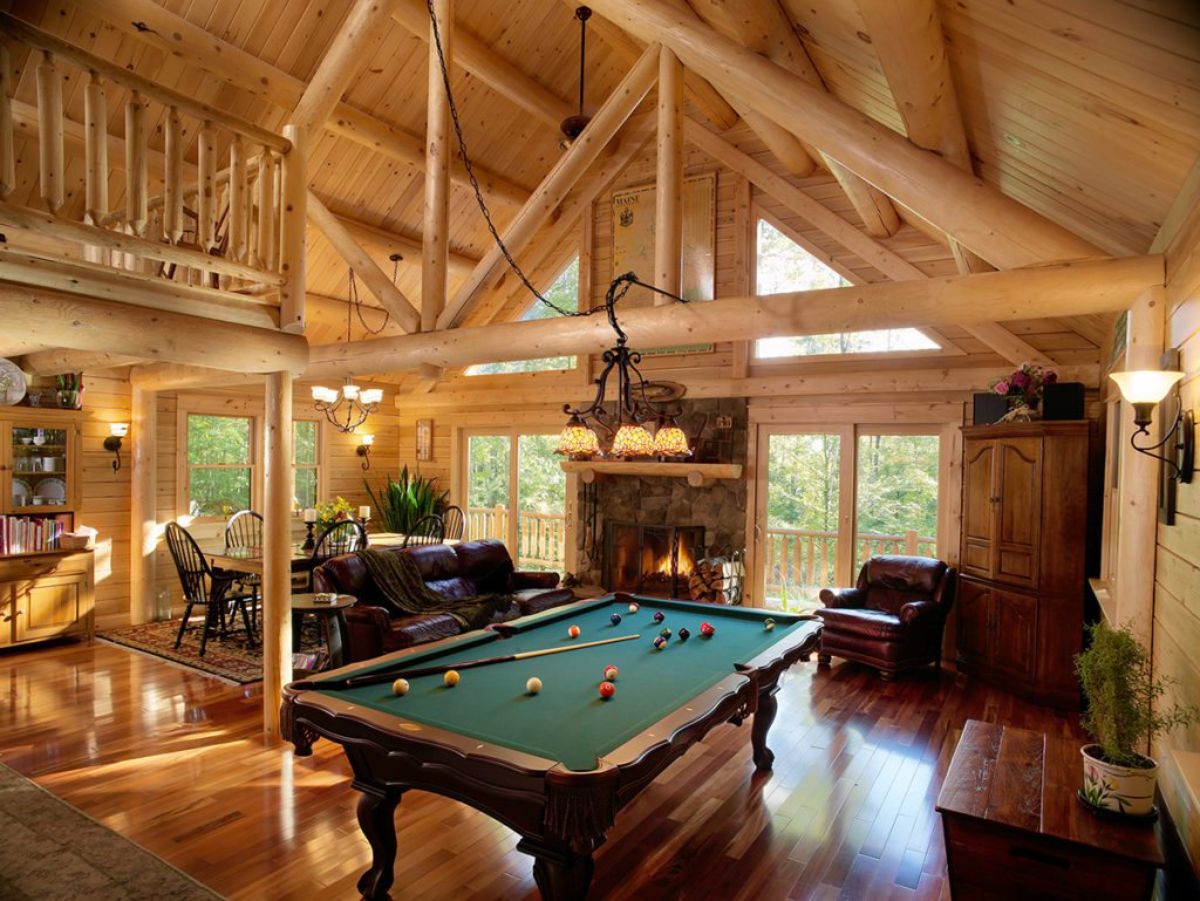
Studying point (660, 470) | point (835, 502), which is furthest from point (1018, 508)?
point (660, 470)

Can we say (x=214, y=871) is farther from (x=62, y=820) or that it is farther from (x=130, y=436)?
(x=130, y=436)

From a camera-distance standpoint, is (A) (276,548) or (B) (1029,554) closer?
(A) (276,548)

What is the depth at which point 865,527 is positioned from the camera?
7039 mm

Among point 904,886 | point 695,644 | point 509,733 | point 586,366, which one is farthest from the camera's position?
point 586,366

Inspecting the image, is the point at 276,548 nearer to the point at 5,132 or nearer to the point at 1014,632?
the point at 5,132

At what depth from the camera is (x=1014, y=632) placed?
217 inches

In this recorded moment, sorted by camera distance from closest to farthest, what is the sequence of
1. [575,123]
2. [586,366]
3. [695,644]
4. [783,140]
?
[695,644]
[783,140]
[575,123]
[586,366]

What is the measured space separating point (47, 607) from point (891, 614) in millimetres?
7426

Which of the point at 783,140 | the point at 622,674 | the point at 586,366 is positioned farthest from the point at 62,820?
the point at 783,140

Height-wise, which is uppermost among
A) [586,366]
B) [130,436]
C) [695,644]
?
[586,366]

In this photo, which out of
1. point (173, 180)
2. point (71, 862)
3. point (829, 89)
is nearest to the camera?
point (71, 862)

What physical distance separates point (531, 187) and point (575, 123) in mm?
1855

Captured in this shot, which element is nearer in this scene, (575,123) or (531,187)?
(575,123)

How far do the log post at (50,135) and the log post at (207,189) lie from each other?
0.68 metres
